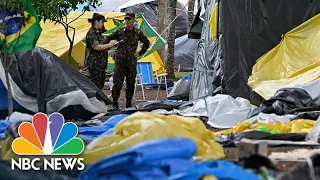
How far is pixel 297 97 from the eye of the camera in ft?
24.2

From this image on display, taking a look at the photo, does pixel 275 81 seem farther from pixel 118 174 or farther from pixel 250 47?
pixel 118 174

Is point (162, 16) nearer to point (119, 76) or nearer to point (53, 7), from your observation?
point (53, 7)

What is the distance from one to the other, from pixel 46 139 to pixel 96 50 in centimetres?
518

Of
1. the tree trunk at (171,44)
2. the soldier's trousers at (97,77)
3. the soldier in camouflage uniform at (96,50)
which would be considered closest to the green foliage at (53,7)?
the soldier in camouflage uniform at (96,50)

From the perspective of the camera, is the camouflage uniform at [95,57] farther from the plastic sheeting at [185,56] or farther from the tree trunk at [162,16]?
the plastic sheeting at [185,56]

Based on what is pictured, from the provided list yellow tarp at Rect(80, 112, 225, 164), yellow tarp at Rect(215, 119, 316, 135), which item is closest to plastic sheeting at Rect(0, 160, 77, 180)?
yellow tarp at Rect(80, 112, 225, 164)

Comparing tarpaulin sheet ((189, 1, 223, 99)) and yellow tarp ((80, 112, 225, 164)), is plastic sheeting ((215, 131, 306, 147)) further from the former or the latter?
tarpaulin sheet ((189, 1, 223, 99))

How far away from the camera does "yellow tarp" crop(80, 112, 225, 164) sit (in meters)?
3.87

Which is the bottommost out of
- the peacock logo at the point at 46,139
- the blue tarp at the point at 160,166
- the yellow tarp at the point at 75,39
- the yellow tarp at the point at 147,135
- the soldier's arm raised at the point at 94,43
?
the yellow tarp at the point at 75,39

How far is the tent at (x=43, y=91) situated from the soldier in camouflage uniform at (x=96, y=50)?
100 cm

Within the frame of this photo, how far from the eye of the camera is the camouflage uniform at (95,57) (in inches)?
376

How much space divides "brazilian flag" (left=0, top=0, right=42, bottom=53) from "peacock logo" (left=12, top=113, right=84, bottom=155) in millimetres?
2341

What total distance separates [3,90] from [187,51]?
14810mm

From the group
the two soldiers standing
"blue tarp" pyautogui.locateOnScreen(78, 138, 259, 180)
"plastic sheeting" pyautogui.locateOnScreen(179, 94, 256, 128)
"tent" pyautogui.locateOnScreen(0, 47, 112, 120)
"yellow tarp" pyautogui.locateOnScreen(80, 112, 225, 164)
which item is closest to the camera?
"blue tarp" pyautogui.locateOnScreen(78, 138, 259, 180)
